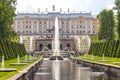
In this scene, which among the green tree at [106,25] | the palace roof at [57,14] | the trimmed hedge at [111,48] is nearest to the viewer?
the trimmed hedge at [111,48]

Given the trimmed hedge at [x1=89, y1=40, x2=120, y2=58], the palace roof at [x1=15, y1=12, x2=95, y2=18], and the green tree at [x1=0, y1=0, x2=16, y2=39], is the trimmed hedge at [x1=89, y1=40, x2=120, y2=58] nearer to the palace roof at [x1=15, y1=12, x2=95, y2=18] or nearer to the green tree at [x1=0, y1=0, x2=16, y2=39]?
the green tree at [x1=0, y1=0, x2=16, y2=39]

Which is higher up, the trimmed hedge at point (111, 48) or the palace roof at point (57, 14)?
the palace roof at point (57, 14)

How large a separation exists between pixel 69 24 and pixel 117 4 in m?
68.4

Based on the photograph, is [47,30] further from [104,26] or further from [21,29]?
[104,26]

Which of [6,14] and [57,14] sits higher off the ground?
[57,14]

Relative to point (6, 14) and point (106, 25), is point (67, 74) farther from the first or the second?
point (106, 25)

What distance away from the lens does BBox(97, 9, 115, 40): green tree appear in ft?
209

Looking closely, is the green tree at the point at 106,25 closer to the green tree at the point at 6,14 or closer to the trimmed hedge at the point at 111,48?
the trimmed hedge at the point at 111,48

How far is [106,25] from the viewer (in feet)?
212

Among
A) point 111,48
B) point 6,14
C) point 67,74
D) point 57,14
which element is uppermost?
point 57,14

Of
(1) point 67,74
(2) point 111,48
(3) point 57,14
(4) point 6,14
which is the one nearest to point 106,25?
(2) point 111,48

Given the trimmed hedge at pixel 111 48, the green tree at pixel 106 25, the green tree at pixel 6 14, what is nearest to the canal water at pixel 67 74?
the trimmed hedge at pixel 111 48

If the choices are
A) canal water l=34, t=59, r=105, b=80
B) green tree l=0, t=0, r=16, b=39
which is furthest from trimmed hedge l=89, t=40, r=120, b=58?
canal water l=34, t=59, r=105, b=80

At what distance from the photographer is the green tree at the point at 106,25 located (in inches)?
2505
